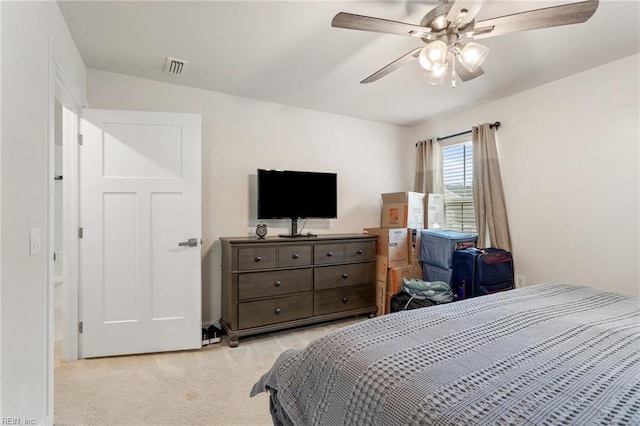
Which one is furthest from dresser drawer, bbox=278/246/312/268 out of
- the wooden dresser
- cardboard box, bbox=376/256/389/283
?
cardboard box, bbox=376/256/389/283

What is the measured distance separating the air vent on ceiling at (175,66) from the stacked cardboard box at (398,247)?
251cm

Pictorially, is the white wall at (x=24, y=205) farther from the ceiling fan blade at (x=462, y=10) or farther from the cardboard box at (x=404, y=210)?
the cardboard box at (x=404, y=210)

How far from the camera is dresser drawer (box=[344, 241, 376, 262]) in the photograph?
3.34 metres

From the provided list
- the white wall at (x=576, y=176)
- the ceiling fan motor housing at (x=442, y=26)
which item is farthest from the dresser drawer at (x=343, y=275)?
the ceiling fan motor housing at (x=442, y=26)

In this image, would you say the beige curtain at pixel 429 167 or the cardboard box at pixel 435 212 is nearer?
the cardboard box at pixel 435 212

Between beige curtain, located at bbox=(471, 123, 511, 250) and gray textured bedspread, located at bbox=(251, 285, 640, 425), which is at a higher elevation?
beige curtain, located at bbox=(471, 123, 511, 250)

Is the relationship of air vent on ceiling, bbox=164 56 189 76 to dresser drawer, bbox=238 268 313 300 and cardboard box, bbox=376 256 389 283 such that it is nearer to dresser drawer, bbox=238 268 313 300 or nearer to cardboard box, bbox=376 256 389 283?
dresser drawer, bbox=238 268 313 300

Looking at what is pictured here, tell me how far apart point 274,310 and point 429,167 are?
2.66 m

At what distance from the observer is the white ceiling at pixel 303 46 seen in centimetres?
190

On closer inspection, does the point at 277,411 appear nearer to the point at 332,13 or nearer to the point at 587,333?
the point at 587,333

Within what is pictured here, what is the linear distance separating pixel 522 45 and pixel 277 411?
9.30 ft

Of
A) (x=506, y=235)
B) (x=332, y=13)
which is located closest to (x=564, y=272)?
(x=506, y=235)

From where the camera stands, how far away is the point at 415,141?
172 inches

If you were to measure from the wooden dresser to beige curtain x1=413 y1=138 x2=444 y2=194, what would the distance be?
1.21 meters
